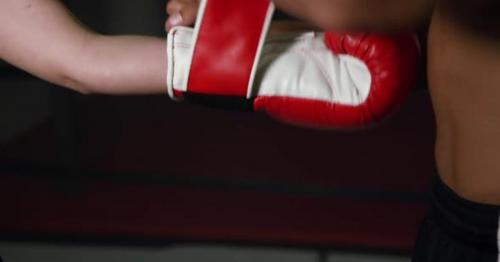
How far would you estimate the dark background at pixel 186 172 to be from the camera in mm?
1840

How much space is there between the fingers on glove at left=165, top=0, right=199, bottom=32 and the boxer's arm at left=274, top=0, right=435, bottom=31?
25cm

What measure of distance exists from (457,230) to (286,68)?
12.1 inches

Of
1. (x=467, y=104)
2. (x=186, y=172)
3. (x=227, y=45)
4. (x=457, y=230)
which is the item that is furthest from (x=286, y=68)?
(x=186, y=172)

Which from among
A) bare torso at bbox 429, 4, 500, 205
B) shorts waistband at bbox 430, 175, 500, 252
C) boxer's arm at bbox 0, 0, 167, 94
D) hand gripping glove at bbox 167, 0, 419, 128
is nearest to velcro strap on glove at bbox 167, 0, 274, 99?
hand gripping glove at bbox 167, 0, 419, 128

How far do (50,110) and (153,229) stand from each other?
2.48 feet

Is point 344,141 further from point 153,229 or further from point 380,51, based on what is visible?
point 380,51

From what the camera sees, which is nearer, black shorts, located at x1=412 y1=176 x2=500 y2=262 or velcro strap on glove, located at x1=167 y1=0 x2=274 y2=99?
velcro strap on glove, located at x1=167 y1=0 x2=274 y2=99

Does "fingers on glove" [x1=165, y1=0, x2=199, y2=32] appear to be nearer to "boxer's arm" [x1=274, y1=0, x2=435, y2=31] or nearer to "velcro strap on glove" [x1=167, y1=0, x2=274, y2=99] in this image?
"velcro strap on glove" [x1=167, y1=0, x2=274, y2=99]

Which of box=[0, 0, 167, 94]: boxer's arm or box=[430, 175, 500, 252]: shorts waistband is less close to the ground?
box=[0, 0, 167, 94]: boxer's arm

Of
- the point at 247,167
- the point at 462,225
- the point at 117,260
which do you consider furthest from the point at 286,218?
the point at 462,225

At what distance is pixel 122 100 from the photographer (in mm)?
2502

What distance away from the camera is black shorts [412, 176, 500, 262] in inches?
32.3

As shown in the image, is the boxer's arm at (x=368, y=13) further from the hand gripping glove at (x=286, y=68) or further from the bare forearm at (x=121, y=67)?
the bare forearm at (x=121, y=67)

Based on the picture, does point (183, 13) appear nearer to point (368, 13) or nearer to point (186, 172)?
point (368, 13)
